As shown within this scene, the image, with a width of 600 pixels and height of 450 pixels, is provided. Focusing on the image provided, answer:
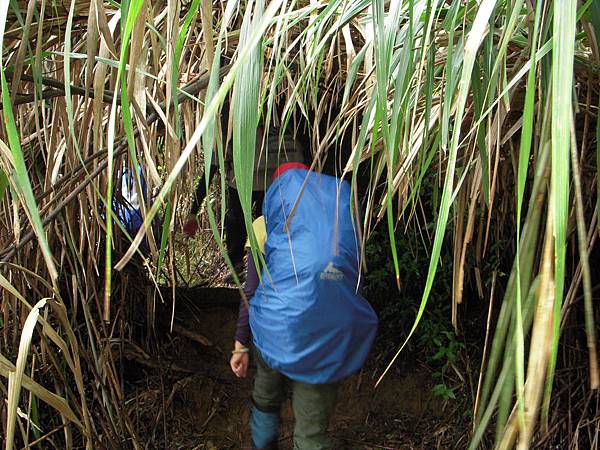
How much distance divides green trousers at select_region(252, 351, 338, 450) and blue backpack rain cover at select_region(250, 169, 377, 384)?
0.38ft

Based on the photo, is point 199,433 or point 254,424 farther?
point 199,433

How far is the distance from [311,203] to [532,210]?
0.90m

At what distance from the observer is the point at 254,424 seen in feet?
6.11

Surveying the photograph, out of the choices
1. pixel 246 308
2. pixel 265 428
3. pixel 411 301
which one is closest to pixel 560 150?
pixel 246 308

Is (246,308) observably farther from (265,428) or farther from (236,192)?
(236,192)

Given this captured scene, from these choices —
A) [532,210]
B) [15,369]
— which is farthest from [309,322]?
[532,210]

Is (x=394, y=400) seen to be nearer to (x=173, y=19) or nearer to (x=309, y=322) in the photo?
(x=309, y=322)

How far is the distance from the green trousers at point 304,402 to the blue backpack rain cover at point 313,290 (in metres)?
0.11

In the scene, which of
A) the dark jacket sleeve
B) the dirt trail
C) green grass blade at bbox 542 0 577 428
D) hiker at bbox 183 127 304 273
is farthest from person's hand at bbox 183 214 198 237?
green grass blade at bbox 542 0 577 428

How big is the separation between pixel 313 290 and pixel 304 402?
378 mm

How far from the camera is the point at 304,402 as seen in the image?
1614 millimetres

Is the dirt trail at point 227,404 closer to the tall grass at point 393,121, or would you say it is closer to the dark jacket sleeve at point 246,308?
the dark jacket sleeve at point 246,308

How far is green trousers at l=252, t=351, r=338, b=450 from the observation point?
1.60 meters

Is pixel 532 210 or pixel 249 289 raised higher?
pixel 532 210
